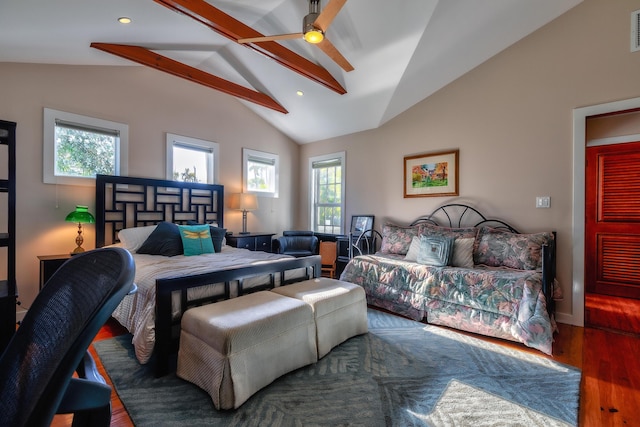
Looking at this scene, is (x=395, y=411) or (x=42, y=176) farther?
(x=42, y=176)

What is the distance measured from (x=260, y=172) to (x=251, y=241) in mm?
1387

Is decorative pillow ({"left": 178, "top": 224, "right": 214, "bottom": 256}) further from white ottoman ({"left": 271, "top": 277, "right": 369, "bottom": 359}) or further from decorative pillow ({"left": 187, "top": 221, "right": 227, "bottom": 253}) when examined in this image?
white ottoman ({"left": 271, "top": 277, "right": 369, "bottom": 359})

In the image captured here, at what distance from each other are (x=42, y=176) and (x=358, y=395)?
147 inches

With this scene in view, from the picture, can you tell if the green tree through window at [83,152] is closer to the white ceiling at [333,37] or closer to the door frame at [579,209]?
the white ceiling at [333,37]

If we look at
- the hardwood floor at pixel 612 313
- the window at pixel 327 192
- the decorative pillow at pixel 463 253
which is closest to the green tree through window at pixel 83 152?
the window at pixel 327 192

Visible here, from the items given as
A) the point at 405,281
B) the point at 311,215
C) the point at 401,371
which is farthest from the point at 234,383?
the point at 311,215

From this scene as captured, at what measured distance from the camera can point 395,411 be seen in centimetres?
173

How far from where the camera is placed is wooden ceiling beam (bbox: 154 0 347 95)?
245 cm

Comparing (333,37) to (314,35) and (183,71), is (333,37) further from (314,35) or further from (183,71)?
(183,71)

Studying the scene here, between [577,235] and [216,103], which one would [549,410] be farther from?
[216,103]

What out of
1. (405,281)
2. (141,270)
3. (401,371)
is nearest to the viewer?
(401,371)

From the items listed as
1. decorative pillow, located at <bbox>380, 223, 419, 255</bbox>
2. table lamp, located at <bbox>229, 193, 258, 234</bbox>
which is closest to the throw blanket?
decorative pillow, located at <bbox>380, 223, 419, 255</bbox>

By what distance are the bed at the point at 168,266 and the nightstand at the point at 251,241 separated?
1.16 feet

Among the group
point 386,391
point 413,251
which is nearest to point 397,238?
point 413,251
